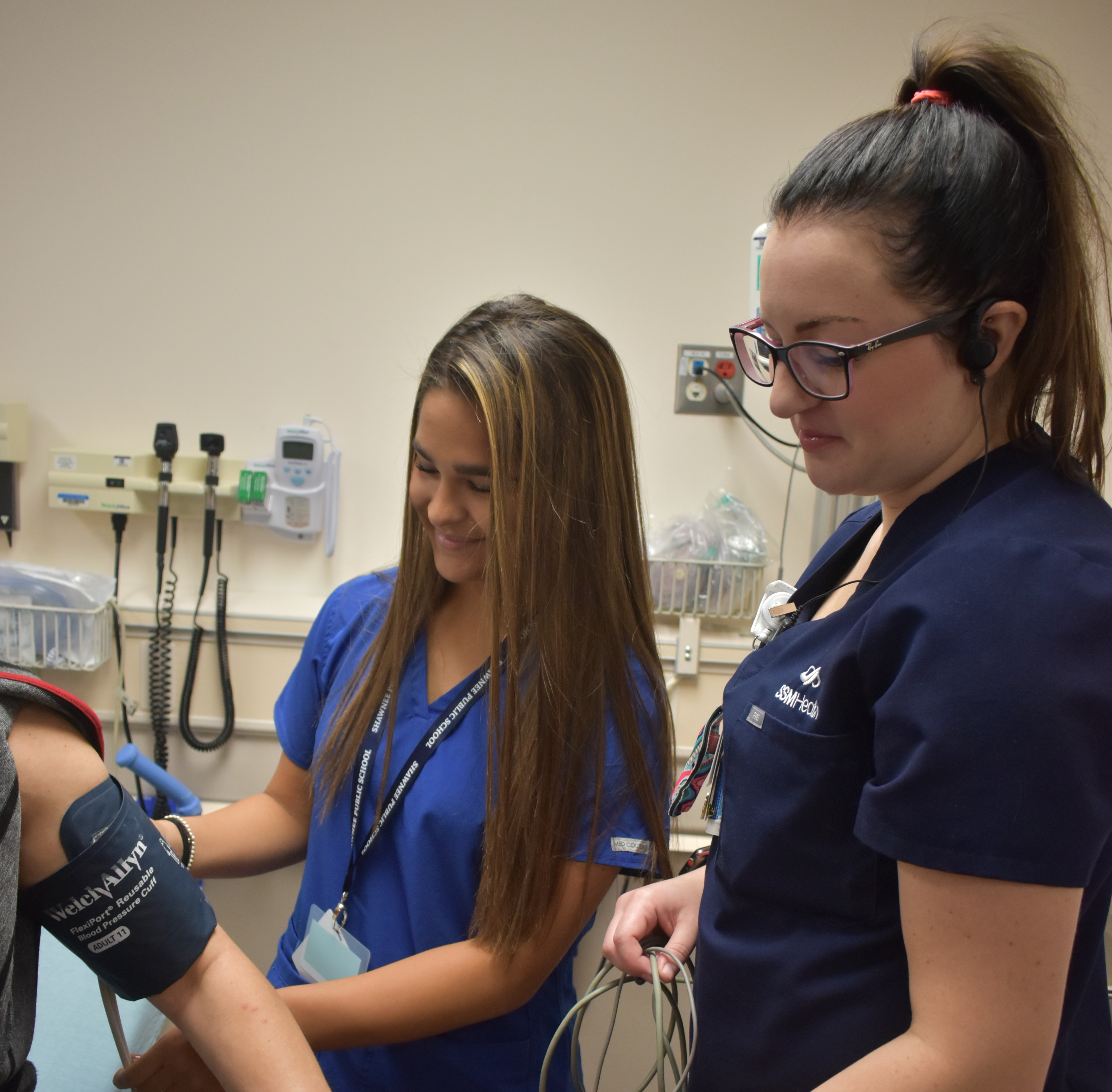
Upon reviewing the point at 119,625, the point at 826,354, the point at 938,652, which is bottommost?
the point at 119,625

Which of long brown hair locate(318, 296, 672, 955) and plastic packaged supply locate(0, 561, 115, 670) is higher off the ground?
long brown hair locate(318, 296, 672, 955)

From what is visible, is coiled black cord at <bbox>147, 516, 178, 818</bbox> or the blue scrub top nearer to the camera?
the blue scrub top

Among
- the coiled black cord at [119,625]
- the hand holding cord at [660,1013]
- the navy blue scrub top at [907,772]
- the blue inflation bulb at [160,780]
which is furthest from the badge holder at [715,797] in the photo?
the coiled black cord at [119,625]

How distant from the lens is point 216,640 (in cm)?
212

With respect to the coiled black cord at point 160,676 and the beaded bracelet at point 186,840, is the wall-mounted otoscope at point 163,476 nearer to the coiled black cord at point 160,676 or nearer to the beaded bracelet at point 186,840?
the coiled black cord at point 160,676

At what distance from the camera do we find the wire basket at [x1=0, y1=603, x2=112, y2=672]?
202 centimetres

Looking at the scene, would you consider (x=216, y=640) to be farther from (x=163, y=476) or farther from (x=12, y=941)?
(x=12, y=941)

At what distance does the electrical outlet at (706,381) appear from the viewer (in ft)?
6.87

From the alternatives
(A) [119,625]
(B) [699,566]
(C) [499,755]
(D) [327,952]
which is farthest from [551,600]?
(A) [119,625]

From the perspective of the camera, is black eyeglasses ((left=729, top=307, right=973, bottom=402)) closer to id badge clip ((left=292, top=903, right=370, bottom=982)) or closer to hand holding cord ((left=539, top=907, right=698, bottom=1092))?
hand holding cord ((left=539, top=907, right=698, bottom=1092))

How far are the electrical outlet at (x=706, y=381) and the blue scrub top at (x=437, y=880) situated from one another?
114 cm

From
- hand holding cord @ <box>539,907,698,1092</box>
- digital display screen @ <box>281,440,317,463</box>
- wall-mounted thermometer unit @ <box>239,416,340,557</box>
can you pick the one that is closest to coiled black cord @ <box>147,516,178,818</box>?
wall-mounted thermometer unit @ <box>239,416,340,557</box>

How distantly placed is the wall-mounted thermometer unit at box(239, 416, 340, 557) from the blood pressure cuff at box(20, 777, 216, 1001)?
1.36 meters

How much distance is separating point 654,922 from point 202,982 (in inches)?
18.8
